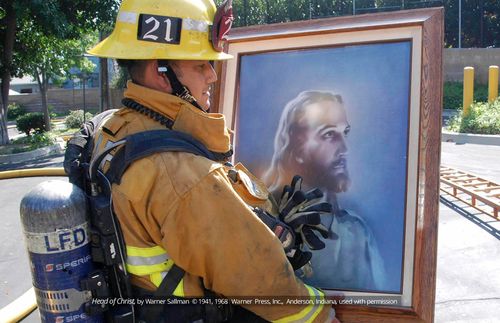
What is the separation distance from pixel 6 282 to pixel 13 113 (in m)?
34.2

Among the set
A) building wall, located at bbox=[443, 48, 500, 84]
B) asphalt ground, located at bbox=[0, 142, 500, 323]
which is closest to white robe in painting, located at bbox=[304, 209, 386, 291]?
asphalt ground, located at bbox=[0, 142, 500, 323]

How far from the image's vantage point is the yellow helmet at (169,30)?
1728 mm

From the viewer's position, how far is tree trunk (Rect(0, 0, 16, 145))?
12969 mm

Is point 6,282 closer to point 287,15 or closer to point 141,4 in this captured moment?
point 141,4

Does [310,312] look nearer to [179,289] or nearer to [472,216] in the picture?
[179,289]

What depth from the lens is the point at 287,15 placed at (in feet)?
127

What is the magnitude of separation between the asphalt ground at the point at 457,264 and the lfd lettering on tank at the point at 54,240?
A: 8.06ft

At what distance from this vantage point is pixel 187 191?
4.84 ft

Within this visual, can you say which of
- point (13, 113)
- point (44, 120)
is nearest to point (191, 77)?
point (44, 120)

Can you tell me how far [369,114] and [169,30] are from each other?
91 cm

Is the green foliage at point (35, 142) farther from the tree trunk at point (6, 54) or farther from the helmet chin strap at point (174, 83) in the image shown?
the helmet chin strap at point (174, 83)

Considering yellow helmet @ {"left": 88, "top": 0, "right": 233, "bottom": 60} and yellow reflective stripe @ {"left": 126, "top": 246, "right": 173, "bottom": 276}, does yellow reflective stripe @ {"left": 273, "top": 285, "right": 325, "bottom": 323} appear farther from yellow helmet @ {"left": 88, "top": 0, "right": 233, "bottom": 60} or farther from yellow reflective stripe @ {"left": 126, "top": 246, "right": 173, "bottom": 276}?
yellow helmet @ {"left": 88, "top": 0, "right": 233, "bottom": 60}

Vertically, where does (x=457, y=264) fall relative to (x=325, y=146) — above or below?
below

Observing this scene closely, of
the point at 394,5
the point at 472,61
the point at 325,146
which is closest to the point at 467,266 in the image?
the point at 325,146
